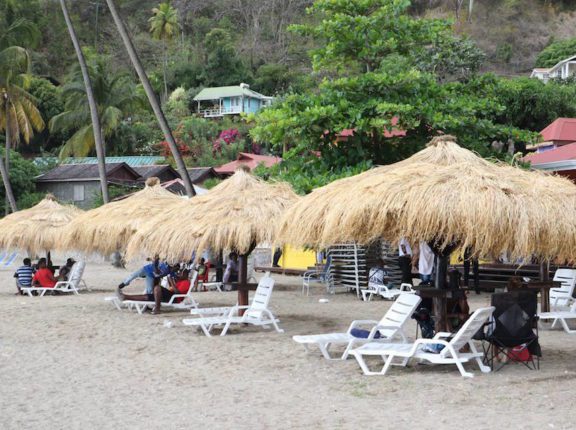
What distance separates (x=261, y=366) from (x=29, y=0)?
213 feet

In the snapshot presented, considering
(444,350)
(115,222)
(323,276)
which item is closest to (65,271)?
(115,222)

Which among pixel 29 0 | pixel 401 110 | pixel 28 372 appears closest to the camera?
pixel 28 372

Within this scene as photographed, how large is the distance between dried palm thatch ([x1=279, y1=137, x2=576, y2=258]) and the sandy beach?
4.65 ft

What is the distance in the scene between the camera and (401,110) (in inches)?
648

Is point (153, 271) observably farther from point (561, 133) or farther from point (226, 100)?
point (226, 100)

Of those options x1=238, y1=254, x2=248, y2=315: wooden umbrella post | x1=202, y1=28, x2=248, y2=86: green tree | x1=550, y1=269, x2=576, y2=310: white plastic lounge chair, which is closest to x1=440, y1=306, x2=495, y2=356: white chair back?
x1=550, y1=269, x2=576, y2=310: white plastic lounge chair

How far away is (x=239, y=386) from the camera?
8.31 m

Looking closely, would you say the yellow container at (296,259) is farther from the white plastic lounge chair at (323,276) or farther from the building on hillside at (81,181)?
the building on hillside at (81,181)

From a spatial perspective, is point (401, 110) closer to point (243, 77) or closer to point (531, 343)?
point (531, 343)

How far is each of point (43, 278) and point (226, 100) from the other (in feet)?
152

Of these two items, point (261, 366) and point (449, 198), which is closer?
point (449, 198)

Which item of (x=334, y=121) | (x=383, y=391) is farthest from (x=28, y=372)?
(x=334, y=121)

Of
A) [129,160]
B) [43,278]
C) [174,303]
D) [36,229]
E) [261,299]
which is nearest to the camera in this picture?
[261,299]

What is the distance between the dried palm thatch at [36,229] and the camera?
64.0ft
